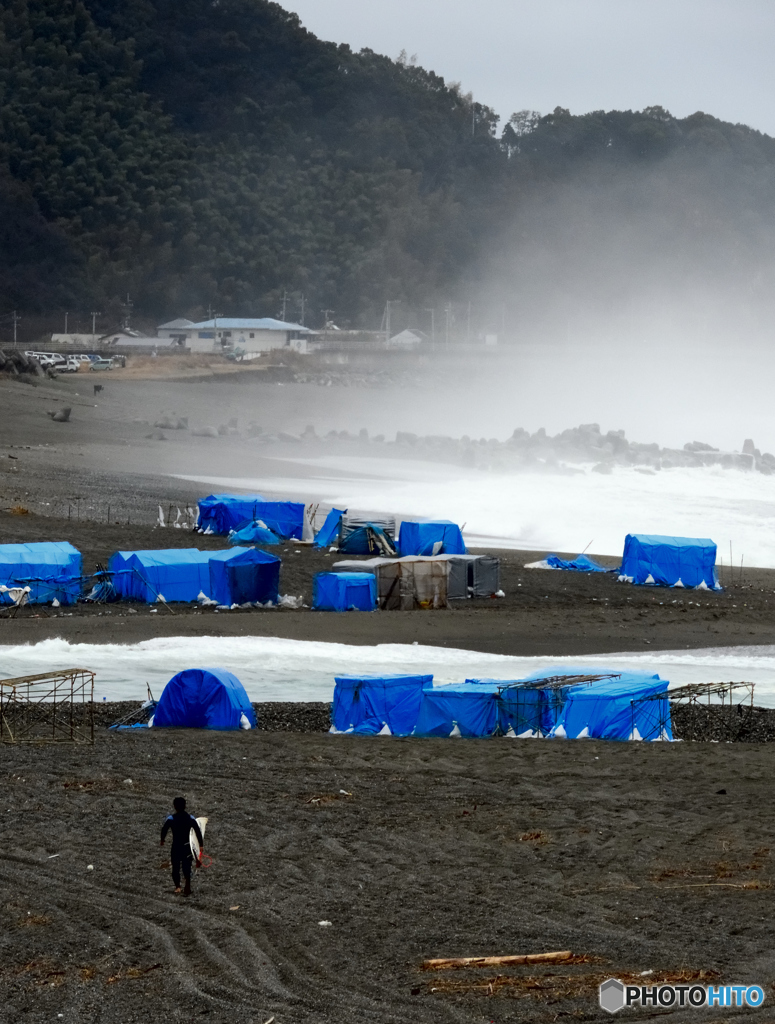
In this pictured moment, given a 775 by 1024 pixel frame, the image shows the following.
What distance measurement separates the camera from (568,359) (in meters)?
111

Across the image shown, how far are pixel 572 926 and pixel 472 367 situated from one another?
90.8 m

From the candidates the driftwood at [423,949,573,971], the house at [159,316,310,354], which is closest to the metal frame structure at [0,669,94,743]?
the driftwood at [423,949,573,971]

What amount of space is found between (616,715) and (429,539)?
458 inches

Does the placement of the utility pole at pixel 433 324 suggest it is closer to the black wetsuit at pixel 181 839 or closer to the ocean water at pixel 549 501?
the ocean water at pixel 549 501

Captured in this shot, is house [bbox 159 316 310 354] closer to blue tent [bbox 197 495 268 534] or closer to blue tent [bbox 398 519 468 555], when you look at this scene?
blue tent [bbox 197 495 268 534]

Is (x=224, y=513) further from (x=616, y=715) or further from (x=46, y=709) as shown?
(x=616, y=715)

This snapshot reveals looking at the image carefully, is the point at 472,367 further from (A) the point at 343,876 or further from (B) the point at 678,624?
(A) the point at 343,876

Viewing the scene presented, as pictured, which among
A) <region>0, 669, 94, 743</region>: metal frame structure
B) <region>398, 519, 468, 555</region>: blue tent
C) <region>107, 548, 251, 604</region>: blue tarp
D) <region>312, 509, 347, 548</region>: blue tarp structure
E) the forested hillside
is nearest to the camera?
<region>0, 669, 94, 743</region>: metal frame structure

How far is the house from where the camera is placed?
8406cm

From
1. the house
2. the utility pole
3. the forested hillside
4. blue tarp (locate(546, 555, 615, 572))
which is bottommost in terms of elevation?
blue tarp (locate(546, 555, 615, 572))

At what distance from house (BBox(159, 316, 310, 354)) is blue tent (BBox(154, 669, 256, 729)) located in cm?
7007

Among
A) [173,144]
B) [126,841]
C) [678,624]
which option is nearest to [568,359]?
[173,144]

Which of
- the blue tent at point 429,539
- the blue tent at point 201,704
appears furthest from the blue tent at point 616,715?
the blue tent at point 429,539

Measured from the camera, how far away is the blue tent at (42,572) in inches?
807
